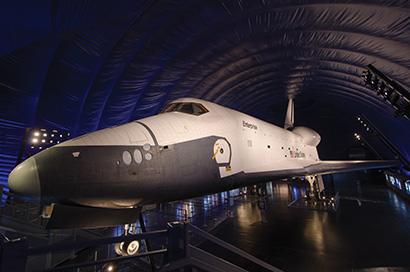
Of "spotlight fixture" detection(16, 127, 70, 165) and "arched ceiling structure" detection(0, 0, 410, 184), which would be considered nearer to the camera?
"arched ceiling structure" detection(0, 0, 410, 184)

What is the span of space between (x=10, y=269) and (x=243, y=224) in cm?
859

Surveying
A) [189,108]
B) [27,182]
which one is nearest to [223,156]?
[189,108]

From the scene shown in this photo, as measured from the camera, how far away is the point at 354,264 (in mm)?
5012

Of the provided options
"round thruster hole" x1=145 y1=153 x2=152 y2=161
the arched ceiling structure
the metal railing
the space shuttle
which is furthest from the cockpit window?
the arched ceiling structure

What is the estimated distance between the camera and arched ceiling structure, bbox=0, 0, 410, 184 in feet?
20.7

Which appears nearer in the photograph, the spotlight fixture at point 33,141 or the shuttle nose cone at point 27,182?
the shuttle nose cone at point 27,182

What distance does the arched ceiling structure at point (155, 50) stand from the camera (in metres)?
6.31

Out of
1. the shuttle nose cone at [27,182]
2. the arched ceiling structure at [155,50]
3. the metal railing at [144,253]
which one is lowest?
the metal railing at [144,253]

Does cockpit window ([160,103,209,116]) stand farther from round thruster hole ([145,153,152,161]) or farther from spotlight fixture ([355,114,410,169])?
spotlight fixture ([355,114,410,169])

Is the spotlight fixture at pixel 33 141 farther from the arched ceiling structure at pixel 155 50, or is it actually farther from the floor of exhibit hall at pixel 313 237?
the floor of exhibit hall at pixel 313 237

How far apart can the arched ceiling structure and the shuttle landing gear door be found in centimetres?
588

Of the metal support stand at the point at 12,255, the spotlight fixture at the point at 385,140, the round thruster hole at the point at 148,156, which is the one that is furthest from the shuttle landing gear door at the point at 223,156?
the spotlight fixture at the point at 385,140

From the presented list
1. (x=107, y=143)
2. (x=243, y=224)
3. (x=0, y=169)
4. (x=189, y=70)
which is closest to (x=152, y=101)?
(x=189, y=70)

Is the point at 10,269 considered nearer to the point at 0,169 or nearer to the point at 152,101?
the point at 0,169
